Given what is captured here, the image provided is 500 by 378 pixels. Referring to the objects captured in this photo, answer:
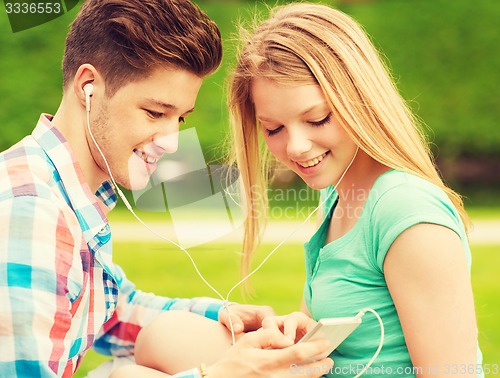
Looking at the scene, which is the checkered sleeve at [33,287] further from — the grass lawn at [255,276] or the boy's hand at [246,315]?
the grass lawn at [255,276]

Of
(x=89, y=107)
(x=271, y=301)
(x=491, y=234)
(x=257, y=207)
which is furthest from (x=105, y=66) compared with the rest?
(x=491, y=234)

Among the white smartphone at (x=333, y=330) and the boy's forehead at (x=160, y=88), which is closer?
the white smartphone at (x=333, y=330)

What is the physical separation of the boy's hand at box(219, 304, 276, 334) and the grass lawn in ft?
5.29

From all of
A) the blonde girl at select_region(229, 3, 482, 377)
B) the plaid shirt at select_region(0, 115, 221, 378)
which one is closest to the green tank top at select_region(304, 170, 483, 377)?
the blonde girl at select_region(229, 3, 482, 377)

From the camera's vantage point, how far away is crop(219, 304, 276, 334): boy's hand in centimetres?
226

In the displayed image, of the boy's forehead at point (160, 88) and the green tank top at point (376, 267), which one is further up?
the boy's forehead at point (160, 88)

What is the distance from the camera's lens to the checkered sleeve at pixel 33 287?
5.63 ft

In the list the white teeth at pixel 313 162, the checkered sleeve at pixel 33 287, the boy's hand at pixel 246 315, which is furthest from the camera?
the boy's hand at pixel 246 315

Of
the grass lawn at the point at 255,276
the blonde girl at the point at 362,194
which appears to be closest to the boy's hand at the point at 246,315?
the blonde girl at the point at 362,194

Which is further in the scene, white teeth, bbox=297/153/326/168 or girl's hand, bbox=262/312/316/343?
white teeth, bbox=297/153/326/168

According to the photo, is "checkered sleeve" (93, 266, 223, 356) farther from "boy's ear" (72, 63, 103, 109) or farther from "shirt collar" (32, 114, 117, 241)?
"boy's ear" (72, 63, 103, 109)

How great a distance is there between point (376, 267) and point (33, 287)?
83cm

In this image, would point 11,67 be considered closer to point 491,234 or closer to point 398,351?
point 491,234

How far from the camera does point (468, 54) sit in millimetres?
10586
